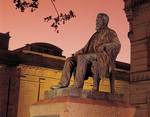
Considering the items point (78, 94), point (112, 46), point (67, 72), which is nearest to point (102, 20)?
point (112, 46)

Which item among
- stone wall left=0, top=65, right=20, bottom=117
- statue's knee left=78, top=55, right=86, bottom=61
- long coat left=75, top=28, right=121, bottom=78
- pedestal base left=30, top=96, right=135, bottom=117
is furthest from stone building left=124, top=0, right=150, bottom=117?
statue's knee left=78, top=55, right=86, bottom=61

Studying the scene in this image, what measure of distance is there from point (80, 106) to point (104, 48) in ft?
5.00

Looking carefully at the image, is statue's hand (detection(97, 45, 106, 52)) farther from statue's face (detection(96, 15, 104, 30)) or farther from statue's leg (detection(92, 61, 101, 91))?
statue's face (detection(96, 15, 104, 30))

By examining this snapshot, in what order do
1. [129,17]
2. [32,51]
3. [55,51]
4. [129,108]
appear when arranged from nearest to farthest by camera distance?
[129,108], [129,17], [32,51], [55,51]

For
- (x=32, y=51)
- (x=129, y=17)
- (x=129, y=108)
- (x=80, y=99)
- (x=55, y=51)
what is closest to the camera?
(x=80, y=99)

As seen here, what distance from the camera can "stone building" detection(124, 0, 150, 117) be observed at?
25844 millimetres

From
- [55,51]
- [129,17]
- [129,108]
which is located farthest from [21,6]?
[55,51]

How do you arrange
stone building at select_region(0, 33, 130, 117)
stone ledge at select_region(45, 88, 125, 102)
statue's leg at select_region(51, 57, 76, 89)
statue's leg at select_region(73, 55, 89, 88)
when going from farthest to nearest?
stone building at select_region(0, 33, 130, 117) < statue's leg at select_region(51, 57, 76, 89) < statue's leg at select_region(73, 55, 89, 88) < stone ledge at select_region(45, 88, 125, 102)

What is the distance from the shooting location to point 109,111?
9.23 m

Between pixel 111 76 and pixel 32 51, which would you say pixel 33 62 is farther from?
pixel 111 76

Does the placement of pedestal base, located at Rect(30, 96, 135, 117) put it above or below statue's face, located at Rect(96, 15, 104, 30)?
below

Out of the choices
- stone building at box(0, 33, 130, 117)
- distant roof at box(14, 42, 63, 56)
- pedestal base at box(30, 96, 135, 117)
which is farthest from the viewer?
distant roof at box(14, 42, 63, 56)

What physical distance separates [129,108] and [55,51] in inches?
885

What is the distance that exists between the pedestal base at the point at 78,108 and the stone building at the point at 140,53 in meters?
16.5
